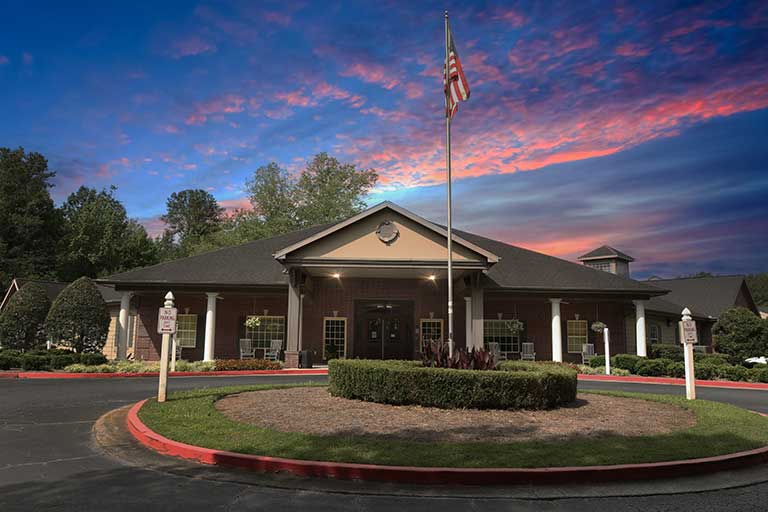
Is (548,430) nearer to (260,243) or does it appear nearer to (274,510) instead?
(274,510)

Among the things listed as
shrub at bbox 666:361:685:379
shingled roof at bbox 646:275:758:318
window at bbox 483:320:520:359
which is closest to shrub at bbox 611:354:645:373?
shrub at bbox 666:361:685:379

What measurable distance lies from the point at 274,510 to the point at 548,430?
5162 mm

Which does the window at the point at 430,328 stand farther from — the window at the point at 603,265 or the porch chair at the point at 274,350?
the window at the point at 603,265

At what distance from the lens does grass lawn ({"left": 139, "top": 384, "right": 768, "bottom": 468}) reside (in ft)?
23.0

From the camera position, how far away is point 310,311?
26.5 m

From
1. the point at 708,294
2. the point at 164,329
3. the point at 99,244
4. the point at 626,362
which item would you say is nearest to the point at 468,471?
the point at 164,329

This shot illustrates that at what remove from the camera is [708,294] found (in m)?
40.1

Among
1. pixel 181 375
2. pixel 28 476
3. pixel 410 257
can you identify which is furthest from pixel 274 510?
pixel 410 257

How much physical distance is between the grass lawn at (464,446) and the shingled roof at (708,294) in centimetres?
3132

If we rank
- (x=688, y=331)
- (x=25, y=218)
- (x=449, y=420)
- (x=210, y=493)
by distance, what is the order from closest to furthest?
(x=210, y=493) → (x=449, y=420) → (x=688, y=331) → (x=25, y=218)

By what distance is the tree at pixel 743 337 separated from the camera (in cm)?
2391

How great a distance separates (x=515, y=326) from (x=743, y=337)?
375 inches

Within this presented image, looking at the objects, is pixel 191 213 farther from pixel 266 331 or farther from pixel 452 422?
pixel 452 422

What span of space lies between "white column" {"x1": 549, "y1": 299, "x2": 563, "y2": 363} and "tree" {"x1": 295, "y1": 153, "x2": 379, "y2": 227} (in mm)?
27515
